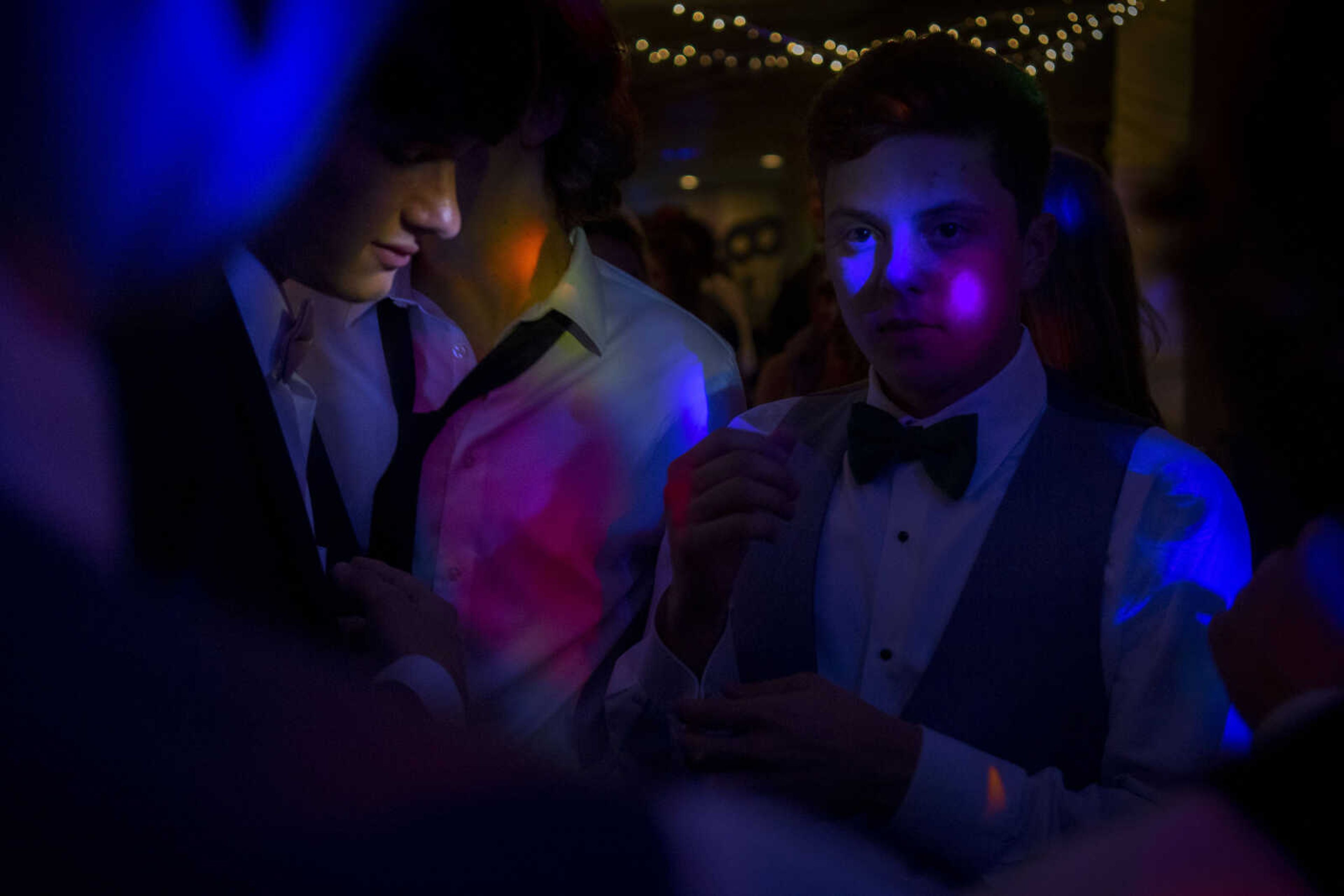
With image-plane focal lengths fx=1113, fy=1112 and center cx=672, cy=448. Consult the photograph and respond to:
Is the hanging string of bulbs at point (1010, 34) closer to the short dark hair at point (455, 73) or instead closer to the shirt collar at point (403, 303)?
the shirt collar at point (403, 303)

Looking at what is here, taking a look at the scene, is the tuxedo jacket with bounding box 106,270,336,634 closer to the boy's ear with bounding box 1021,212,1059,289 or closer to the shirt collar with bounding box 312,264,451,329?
the shirt collar with bounding box 312,264,451,329

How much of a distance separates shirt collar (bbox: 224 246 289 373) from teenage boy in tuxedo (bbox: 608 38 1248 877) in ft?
1.32

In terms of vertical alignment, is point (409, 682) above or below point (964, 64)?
below

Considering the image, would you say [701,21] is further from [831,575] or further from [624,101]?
[831,575]

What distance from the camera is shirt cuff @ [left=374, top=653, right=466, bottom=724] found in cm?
96

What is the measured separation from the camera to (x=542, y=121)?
4.39 ft

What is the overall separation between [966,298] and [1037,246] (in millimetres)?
133

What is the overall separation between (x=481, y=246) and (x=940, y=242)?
0.55m

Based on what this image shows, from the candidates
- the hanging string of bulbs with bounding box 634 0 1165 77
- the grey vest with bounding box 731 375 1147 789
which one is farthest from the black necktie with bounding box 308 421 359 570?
the hanging string of bulbs with bounding box 634 0 1165 77

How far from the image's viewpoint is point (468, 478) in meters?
1.30

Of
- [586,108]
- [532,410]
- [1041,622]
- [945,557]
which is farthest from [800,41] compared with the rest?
[1041,622]

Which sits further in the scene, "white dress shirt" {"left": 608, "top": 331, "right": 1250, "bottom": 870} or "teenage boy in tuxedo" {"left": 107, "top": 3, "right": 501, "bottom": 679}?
"white dress shirt" {"left": 608, "top": 331, "right": 1250, "bottom": 870}

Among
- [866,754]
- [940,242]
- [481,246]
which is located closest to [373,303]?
[481,246]

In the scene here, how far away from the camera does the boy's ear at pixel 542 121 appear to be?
4.30 ft
